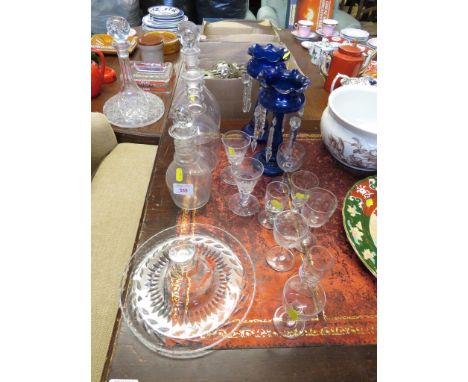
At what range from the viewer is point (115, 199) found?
3.43 feet

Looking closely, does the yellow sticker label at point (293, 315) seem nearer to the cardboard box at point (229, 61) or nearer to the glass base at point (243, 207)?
A: the glass base at point (243, 207)

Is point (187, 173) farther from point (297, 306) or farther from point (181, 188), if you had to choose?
point (297, 306)

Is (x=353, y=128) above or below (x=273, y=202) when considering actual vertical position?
above

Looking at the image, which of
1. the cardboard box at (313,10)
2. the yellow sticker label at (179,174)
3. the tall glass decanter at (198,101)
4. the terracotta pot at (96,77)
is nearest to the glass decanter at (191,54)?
the tall glass decanter at (198,101)

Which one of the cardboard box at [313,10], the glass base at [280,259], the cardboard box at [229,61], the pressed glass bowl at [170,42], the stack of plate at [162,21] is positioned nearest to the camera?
the glass base at [280,259]

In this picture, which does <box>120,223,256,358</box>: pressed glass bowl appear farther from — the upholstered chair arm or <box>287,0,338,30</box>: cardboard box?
<box>287,0,338,30</box>: cardboard box

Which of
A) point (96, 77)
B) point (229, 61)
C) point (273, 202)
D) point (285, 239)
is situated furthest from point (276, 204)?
point (96, 77)

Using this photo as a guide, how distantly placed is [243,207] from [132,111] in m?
0.65

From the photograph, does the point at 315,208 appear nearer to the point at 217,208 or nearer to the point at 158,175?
the point at 217,208

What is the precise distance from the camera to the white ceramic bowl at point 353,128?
74 centimetres

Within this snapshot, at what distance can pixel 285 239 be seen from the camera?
0.63m

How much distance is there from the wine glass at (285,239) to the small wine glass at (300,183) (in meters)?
0.06

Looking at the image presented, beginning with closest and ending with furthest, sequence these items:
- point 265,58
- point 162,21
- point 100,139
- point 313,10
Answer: point 265,58 < point 100,139 < point 162,21 < point 313,10

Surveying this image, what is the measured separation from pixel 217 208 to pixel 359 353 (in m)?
0.39
